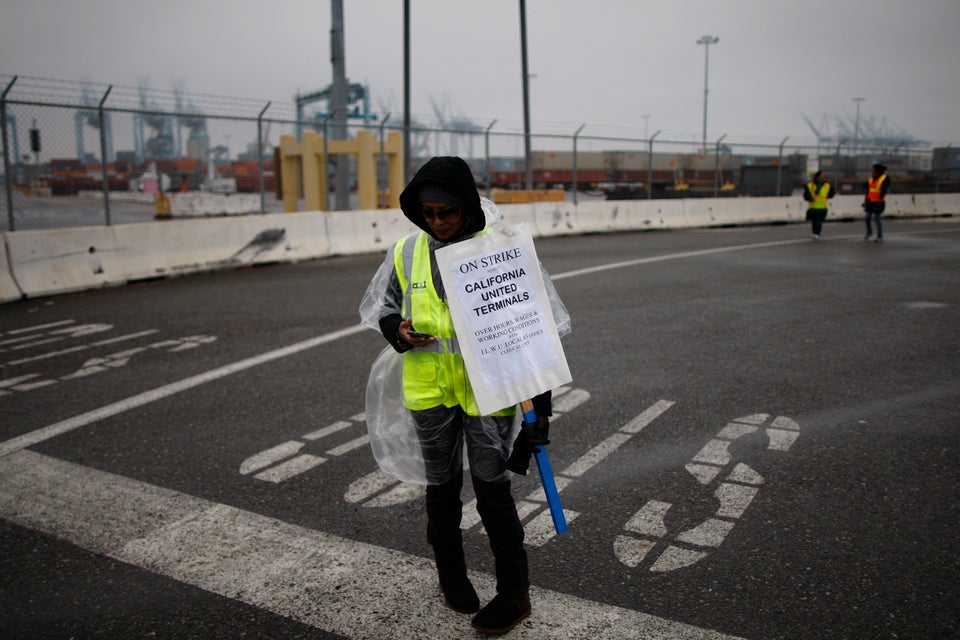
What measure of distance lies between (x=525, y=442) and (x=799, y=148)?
26412mm

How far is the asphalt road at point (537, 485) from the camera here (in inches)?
124

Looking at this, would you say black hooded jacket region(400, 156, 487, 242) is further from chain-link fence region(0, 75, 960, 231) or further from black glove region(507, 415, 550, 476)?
chain-link fence region(0, 75, 960, 231)

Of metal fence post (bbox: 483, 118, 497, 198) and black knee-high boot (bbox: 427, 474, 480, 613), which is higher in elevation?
metal fence post (bbox: 483, 118, 497, 198)

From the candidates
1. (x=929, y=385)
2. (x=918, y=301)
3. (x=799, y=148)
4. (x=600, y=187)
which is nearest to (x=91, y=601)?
(x=929, y=385)

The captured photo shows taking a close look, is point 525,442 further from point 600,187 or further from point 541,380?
point 600,187

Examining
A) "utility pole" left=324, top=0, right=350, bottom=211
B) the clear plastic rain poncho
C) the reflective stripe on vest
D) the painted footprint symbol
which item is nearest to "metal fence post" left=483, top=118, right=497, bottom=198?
"utility pole" left=324, top=0, right=350, bottom=211

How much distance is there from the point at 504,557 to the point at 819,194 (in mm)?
16645

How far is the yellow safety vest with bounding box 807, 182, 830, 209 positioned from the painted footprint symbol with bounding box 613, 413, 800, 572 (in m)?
13.8

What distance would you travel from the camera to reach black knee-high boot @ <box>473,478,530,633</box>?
3.00 m

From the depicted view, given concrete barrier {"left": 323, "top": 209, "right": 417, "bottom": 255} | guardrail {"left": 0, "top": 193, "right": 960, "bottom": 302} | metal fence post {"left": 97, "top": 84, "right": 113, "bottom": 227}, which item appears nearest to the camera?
guardrail {"left": 0, "top": 193, "right": 960, "bottom": 302}

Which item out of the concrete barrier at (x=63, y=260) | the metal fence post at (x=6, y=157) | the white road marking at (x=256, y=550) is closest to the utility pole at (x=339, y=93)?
the concrete barrier at (x=63, y=260)

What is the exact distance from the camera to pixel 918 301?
32.2 feet

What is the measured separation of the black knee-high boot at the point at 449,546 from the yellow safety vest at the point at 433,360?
1.16 feet

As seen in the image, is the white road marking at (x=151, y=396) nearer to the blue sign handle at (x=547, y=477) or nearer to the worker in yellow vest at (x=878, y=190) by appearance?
the blue sign handle at (x=547, y=477)
